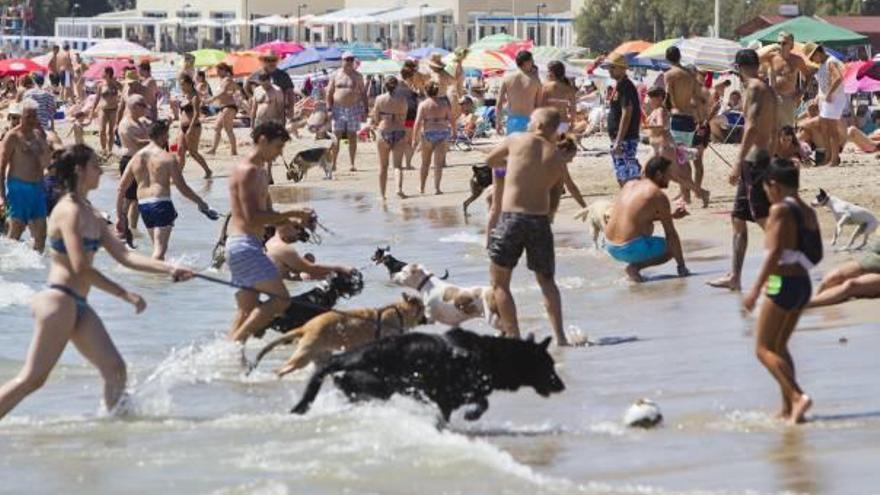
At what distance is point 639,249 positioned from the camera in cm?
1438

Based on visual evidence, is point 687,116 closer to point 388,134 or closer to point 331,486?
point 388,134

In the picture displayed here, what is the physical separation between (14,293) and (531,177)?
6271 mm

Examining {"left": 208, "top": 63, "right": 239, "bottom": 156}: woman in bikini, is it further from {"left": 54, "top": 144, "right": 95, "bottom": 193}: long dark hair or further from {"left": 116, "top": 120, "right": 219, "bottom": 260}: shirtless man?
{"left": 54, "top": 144, "right": 95, "bottom": 193}: long dark hair

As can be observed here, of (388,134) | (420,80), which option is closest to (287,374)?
(388,134)

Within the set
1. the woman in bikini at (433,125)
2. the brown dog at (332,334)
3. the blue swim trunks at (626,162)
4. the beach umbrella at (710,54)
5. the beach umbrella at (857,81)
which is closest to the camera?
the brown dog at (332,334)

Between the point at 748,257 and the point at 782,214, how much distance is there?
6.81 m

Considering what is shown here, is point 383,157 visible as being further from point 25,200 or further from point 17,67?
point 17,67

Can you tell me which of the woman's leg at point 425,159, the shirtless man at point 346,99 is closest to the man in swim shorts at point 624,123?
the woman's leg at point 425,159

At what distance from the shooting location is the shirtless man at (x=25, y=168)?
16.0m

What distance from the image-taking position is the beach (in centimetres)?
809

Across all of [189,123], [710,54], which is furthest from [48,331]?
[710,54]

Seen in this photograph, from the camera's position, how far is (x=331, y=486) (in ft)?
26.5

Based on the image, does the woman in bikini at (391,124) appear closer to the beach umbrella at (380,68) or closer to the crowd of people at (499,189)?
the crowd of people at (499,189)

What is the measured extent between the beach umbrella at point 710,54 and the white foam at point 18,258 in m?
18.8
